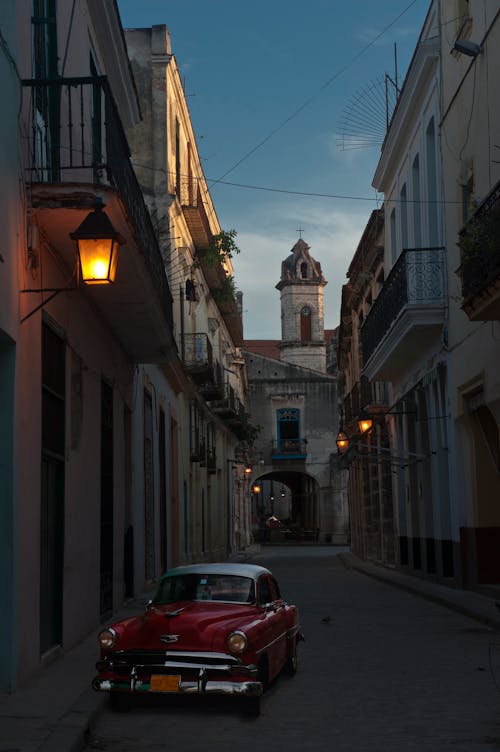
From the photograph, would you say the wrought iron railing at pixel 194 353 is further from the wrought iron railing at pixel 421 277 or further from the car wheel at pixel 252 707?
the car wheel at pixel 252 707

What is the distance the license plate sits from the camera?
793cm

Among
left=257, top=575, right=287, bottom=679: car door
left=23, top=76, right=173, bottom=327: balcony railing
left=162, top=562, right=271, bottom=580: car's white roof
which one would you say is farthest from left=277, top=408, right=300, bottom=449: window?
left=162, top=562, right=271, bottom=580: car's white roof

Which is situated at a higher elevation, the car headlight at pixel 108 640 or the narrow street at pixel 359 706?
the car headlight at pixel 108 640

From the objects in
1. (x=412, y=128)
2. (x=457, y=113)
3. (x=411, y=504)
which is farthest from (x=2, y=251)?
(x=411, y=504)

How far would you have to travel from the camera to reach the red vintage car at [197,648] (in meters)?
7.96

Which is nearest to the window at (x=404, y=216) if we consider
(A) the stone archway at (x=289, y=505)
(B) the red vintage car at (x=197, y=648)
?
(B) the red vintage car at (x=197, y=648)

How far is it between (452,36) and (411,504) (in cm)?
1113

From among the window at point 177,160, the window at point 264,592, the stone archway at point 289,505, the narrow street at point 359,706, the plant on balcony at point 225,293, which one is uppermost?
the window at point 177,160

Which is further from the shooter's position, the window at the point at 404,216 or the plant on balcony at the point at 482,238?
the window at the point at 404,216

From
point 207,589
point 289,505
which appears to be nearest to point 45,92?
point 207,589

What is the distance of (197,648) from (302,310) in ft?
252

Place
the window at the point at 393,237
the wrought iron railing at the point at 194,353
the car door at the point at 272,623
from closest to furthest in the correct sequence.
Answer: the car door at the point at 272,623
the window at the point at 393,237
the wrought iron railing at the point at 194,353

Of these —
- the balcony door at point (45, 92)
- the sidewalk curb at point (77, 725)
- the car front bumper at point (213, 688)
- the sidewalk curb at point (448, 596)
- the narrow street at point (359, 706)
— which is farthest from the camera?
the sidewalk curb at point (448, 596)

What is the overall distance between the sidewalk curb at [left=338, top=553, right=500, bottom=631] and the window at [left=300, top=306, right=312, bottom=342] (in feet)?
184
